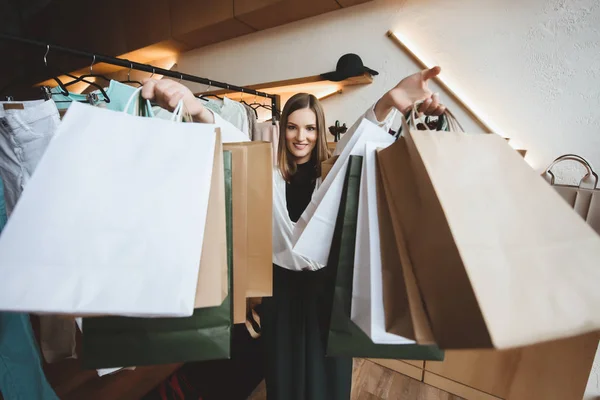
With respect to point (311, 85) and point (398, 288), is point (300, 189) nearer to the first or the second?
point (398, 288)

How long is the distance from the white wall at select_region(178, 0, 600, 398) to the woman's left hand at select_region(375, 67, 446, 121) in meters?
1.21

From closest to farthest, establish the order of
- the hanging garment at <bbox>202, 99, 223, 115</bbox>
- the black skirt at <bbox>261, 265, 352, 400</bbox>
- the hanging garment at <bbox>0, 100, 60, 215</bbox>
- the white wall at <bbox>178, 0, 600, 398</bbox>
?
the hanging garment at <bbox>0, 100, 60, 215</bbox>
the black skirt at <bbox>261, 265, 352, 400</bbox>
the white wall at <bbox>178, 0, 600, 398</bbox>
the hanging garment at <bbox>202, 99, 223, 115</bbox>

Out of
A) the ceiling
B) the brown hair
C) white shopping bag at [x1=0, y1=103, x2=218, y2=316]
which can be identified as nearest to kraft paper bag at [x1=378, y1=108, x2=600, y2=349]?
white shopping bag at [x1=0, y1=103, x2=218, y2=316]

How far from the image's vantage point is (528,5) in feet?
4.10

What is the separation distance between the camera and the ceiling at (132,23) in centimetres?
178

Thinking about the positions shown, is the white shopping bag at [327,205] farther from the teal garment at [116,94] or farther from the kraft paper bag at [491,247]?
the teal garment at [116,94]

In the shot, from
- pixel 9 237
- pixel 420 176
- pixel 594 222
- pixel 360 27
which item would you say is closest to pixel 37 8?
pixel 360 27

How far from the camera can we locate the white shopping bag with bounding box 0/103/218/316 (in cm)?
28

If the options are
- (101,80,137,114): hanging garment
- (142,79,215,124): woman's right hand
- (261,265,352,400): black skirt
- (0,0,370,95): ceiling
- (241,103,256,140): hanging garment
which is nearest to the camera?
(142,79,215,124): woman's right hand

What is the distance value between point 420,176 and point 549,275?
0.16 m

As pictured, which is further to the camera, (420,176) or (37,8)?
(37,8)

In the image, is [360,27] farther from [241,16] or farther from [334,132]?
[241,16]

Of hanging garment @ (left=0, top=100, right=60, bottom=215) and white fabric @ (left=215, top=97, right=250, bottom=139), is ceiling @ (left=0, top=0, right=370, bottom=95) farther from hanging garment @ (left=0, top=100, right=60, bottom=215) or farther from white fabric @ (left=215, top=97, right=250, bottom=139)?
white fabric @ (left=215, top=97, right=250, bottom=139)

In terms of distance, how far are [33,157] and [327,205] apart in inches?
34.3
